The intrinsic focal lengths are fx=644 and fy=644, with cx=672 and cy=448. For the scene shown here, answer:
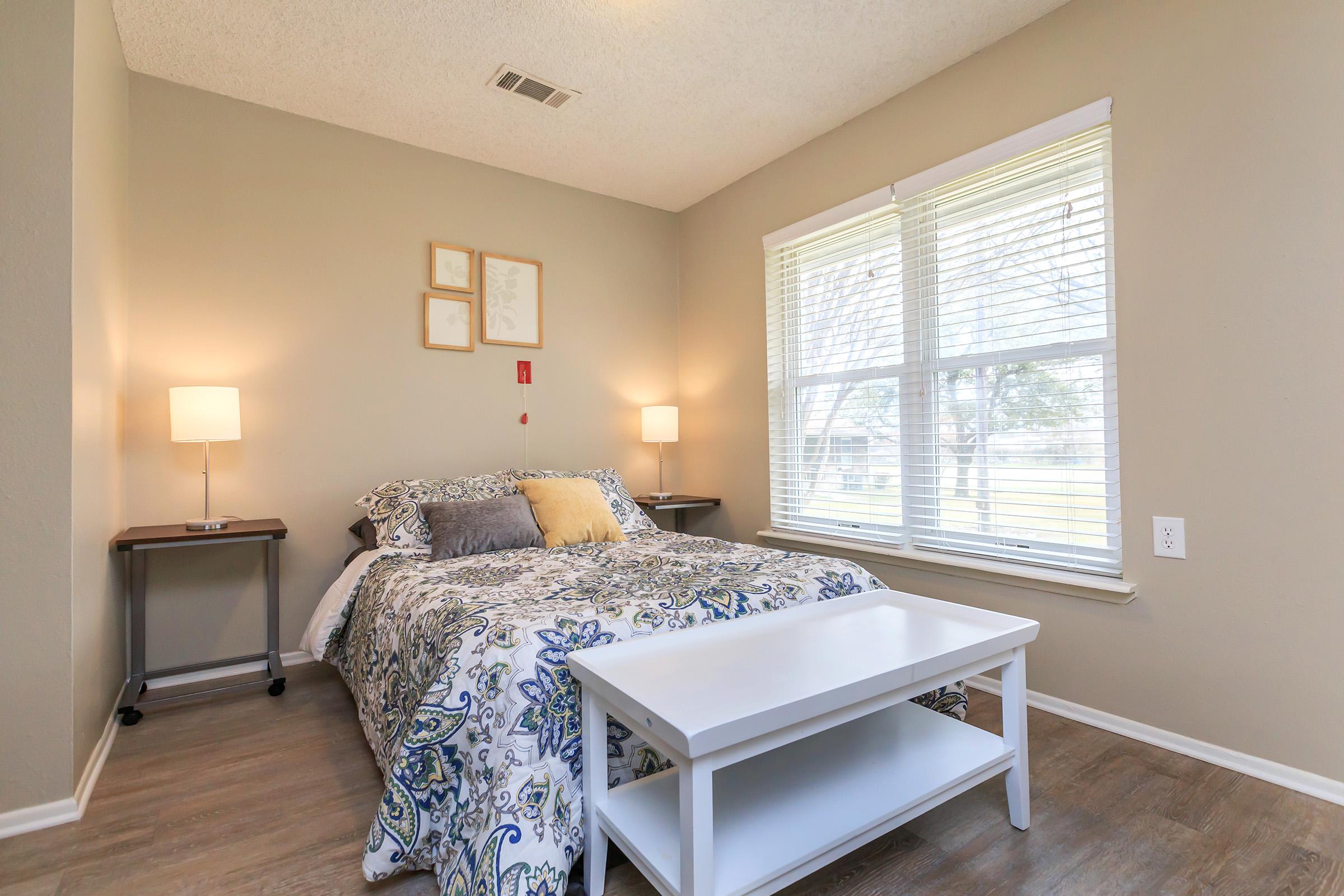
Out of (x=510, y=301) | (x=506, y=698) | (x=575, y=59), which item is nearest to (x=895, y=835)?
(x=506, y=698)

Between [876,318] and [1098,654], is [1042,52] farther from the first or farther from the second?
[1098,654]

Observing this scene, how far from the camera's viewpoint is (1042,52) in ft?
7.98

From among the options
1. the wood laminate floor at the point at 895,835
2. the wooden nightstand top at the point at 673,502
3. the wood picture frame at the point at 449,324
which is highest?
the wood picture frame at the point at 449,324

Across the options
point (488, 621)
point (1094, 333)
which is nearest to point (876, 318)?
point (1094, 333)

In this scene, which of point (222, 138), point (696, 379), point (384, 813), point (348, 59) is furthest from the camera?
point (696, 379)

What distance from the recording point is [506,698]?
4.61ft

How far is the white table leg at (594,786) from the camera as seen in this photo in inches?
55.0

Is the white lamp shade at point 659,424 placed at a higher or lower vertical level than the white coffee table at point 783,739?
higher

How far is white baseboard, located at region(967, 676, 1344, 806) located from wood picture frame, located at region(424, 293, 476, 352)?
303 centimetres

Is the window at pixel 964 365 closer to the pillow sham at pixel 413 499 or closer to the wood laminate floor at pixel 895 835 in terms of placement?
the wood laminate floor at pixel 895 835

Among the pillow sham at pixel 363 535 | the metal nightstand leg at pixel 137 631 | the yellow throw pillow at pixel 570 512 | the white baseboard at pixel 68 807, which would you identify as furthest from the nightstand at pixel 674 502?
the white baseboard at pixel 68 807

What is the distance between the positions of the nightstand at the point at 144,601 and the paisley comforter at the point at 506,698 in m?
0.75

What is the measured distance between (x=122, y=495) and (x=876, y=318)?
3369mm

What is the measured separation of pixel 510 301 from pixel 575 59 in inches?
53.2
